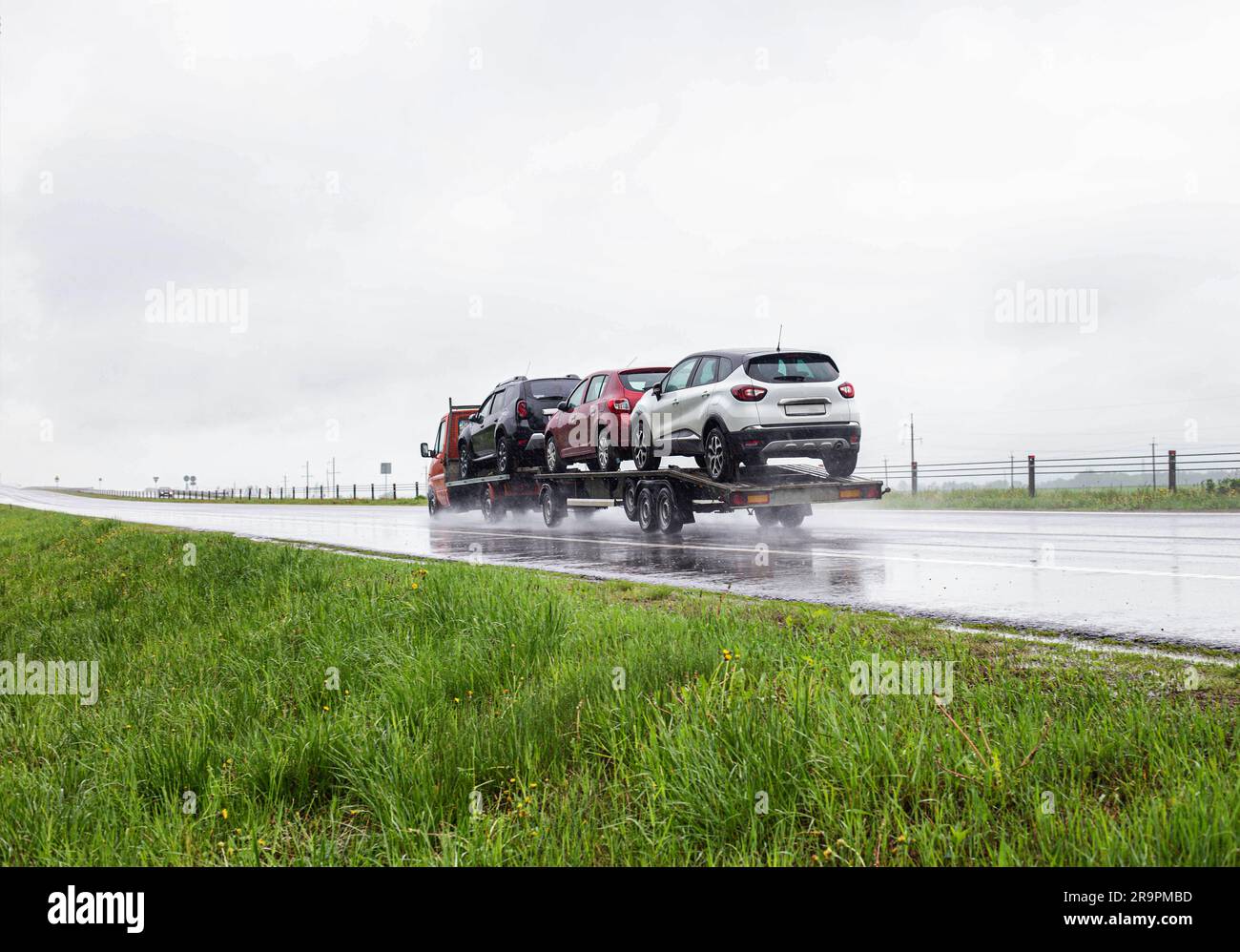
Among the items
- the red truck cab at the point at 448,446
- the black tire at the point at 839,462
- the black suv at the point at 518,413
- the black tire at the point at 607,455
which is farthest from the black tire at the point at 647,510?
the red truck cab at the point at 448,446

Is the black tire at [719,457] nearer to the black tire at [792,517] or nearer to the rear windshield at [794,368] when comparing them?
the rear windshield at [794,368]

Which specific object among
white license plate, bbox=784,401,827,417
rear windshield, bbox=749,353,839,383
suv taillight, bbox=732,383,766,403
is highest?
rear windshield, bbox=749,353,839,383

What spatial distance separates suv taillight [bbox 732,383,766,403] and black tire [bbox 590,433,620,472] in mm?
3235

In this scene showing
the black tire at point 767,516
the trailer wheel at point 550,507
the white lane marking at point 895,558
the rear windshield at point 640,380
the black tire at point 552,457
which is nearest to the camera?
the white lane marking at point 895,558

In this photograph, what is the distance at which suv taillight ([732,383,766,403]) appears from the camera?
41.7 feet

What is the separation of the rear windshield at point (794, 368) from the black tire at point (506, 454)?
7.03m

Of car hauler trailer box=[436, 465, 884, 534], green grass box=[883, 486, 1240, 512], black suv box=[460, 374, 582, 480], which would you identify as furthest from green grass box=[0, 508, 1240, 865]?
green grass box=[883, 486, 1240, 512]

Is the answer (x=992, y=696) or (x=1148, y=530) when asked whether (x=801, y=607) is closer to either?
(x=992, y=696)

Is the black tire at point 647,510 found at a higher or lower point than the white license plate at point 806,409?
lower

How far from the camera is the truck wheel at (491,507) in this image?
20.2 m

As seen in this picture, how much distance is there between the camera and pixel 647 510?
14820 mm

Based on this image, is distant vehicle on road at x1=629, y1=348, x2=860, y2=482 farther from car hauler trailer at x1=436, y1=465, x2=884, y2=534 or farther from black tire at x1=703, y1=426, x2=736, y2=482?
car hauler trailer at x1=436, y1=465, x2=884, y2=534

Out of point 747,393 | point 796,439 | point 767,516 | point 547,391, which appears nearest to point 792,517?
point 767,516
